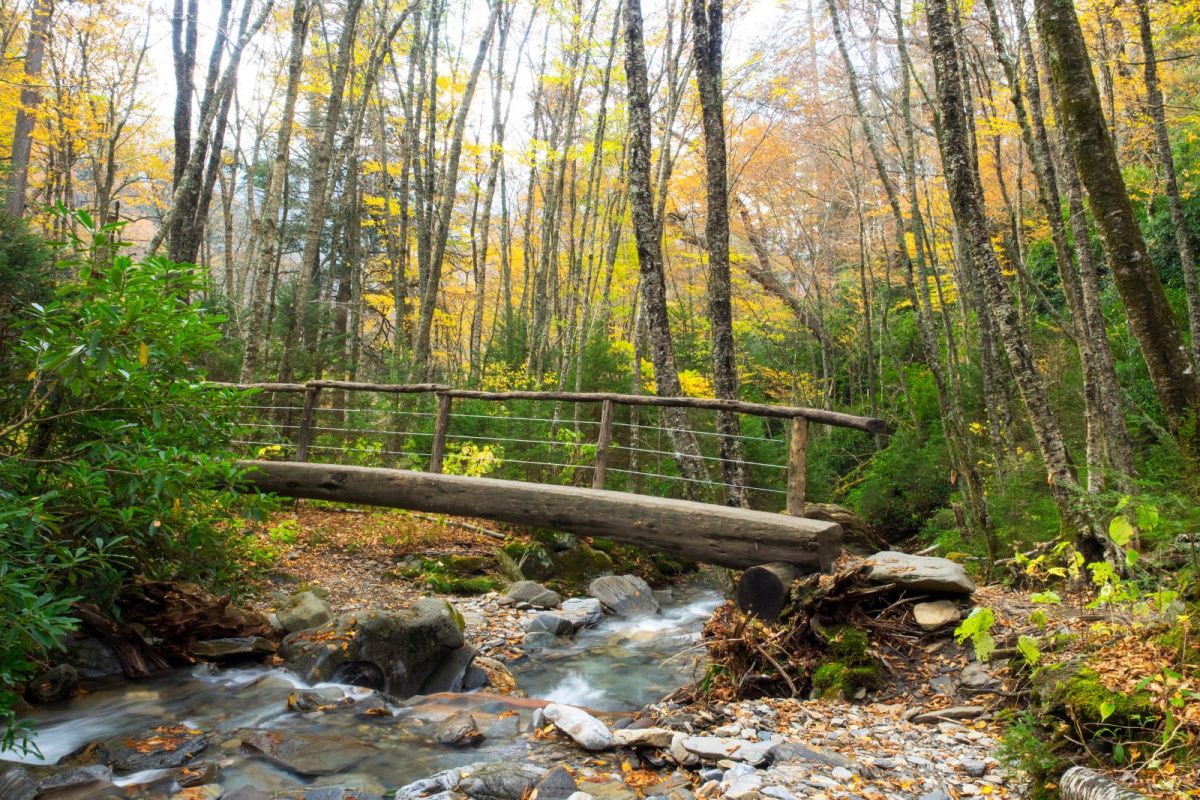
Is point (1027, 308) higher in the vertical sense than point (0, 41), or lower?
lower

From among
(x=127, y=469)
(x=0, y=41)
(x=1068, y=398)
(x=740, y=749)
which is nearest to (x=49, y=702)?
(x=127, y=469)

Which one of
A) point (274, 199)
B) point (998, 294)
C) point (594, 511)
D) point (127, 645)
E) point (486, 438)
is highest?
point (274, 199)

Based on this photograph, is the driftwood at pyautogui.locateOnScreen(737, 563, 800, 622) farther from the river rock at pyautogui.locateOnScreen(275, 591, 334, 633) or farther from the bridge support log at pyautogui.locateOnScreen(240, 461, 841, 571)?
the river rock at pyautogui.locateOnScreen(275, 591, 334, 633)

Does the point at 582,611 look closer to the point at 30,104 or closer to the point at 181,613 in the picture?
the point at 181,613

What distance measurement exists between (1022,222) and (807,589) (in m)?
12.0

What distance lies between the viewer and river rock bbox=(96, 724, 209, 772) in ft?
10.7

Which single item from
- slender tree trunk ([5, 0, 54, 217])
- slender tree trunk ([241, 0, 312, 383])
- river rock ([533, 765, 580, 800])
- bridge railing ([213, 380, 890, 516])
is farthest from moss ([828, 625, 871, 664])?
slender tree trunk ([5, 0, 54, 217])

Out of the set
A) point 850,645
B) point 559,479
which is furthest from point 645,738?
point 559,479

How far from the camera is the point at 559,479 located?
925cm

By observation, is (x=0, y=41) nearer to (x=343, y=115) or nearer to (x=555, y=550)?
(x=343, y=115)

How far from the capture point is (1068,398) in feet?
30.2

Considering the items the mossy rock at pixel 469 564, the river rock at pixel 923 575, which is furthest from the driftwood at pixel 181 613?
the river rock at pixel 923 575

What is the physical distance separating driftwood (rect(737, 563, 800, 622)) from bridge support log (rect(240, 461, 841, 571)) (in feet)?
0.91

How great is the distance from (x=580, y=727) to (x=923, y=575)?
7.70 feet
